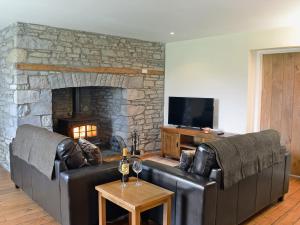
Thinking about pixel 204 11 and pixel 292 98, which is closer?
pixel 204 11

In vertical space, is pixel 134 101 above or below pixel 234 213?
above

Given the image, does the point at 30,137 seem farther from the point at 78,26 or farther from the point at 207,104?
A: the point at 207,104

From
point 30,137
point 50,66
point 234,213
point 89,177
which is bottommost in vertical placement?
point 234,213

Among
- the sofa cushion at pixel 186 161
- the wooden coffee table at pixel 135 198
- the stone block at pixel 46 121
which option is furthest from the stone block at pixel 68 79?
the sofa cushion at pixel 186 161

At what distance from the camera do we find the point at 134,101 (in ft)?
19.4

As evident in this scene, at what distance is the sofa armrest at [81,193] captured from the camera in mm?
2623

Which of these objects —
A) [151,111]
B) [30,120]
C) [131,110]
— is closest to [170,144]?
[151,111]

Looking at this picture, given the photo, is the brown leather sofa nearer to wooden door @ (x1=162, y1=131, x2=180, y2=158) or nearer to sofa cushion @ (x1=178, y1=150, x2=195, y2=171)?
sofa cushion @ (x1=178, y1=150, x2=195, y2=171)

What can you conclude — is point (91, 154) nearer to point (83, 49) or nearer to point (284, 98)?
point (83, 49)

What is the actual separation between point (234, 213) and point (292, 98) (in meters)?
2.74

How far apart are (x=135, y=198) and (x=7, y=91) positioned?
3472 millimetres

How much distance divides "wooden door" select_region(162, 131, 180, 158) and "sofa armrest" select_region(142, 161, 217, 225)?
2902mm

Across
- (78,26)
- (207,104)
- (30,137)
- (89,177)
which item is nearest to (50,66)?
(78,26)

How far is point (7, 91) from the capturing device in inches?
185
